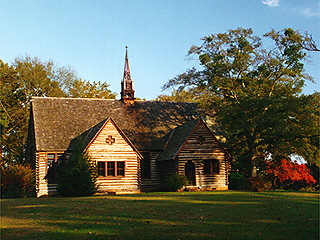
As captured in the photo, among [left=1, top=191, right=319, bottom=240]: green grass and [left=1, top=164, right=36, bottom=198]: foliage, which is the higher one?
[left=1, top=164, right=36, bottom=198]: foliage

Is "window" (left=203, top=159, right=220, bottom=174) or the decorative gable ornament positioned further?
"window" (left=203, top=159, right=220, bottom=174)

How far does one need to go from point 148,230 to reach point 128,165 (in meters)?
21.4

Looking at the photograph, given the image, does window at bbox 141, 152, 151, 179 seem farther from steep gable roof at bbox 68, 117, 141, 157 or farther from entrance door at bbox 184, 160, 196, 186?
entrance door at bbox 184, 160, 196, 186

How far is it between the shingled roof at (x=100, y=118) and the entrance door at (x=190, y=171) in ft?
11.0

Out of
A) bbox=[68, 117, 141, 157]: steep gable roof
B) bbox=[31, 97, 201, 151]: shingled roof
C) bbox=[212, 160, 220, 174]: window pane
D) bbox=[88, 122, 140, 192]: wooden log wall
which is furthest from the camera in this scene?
bbox=[31, 97, 201, 151]: shingled roof

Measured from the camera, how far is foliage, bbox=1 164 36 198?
3262cm

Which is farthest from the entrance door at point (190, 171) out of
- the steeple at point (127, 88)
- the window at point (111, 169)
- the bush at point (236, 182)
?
the steeple at point (127, 88)

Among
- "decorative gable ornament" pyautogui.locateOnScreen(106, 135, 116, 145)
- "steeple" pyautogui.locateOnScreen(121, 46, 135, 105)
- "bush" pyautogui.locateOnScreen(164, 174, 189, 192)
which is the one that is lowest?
"bush" pyautogui.locateOnScreen(164, 174, 189, 192)

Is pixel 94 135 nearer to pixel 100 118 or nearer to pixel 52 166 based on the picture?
pixel 52 166

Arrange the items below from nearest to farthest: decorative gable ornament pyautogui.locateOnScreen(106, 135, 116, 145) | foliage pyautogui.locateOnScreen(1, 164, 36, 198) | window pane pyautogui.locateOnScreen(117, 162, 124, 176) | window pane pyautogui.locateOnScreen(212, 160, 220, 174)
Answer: foliage pyautogui.locateOnScreen(1, 164, 36, 198) → decorative gable ornament pyautogui.locateOnScreen(106, 135, 116, 145) → window pane pyautogui.locateOnScreen(117, 162, 124, 176) → window pane pyautogui.locateOnScreen(212, 160, 220, 174)

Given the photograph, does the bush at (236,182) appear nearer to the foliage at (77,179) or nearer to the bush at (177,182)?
the bush at (177,182)

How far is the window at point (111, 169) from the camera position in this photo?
35188mm

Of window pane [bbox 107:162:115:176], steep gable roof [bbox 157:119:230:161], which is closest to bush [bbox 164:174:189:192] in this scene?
steep gable roof [bbox 157:119:230:161]

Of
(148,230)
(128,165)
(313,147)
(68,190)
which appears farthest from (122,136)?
(148,230)
